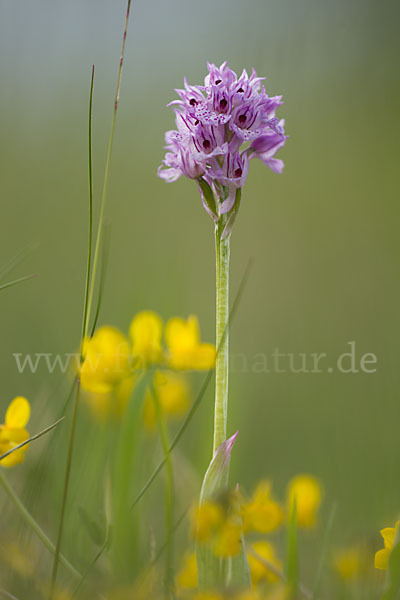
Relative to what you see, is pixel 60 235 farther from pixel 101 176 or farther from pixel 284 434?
pixel 284 434

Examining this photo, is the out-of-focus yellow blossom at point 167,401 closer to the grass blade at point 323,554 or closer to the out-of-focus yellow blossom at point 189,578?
the out-of-focus yellow blossom at point 189,578

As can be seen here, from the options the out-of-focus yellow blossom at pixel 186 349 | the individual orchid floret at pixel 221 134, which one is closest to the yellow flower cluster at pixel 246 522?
the out-of-focus yellow blossom at pixel 186 349

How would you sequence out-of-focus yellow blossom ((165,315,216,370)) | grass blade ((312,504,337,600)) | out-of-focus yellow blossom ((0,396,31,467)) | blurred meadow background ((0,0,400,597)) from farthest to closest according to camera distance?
1. blurred meadow background ((0,0,400,597))
2. out-of-focus yellow blossom ((165,315,216,370))
3. out-of-focus yellow blossom ((0,396,31,467))
4. grass blade ((312,504,337,600))

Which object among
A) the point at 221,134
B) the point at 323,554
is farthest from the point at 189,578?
the point at 221,134

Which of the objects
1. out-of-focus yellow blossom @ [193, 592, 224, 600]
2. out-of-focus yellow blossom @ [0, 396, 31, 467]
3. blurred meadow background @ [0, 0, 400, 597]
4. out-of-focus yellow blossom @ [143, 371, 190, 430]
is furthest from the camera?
blurred meadow background @ [0, 0, 400, 597]

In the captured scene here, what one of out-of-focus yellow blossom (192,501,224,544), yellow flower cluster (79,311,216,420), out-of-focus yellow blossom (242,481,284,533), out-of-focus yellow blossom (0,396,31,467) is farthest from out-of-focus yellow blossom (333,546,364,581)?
out-of-focus yellow blossom (0,396,31,467)

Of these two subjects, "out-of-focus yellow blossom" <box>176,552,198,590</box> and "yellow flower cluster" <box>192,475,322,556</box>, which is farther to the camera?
"out-of-focus yellow blossom" <box>176,552,198,590</box>

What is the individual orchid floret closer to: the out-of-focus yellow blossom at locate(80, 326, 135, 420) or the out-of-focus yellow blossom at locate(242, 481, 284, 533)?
the out-of-focus yellow blossom at locate(80, 326, 135, 420)
